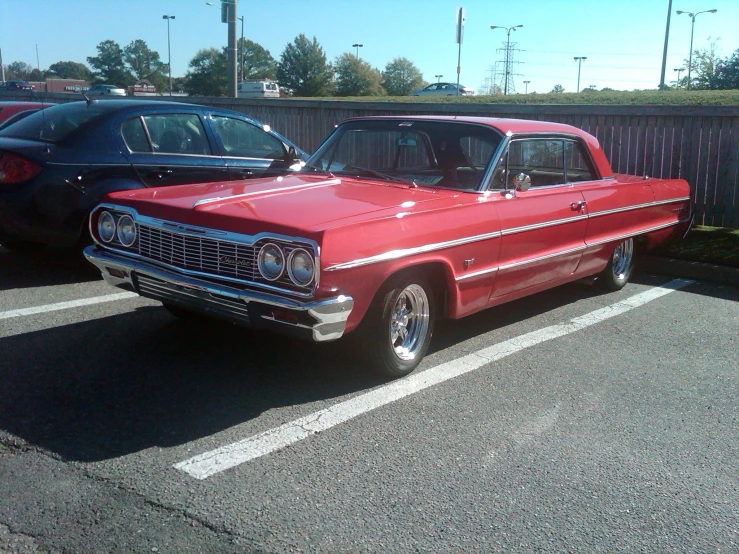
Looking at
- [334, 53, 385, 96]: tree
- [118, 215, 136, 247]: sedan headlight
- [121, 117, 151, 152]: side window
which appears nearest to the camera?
[118, 215, 136, 247]: sedan headlight

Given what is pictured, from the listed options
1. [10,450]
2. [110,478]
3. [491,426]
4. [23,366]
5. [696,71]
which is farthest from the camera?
[696,71]

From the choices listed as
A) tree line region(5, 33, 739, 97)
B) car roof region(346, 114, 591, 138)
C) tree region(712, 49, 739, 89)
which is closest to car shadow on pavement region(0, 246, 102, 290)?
car roof region(346, 114, 591, 138)

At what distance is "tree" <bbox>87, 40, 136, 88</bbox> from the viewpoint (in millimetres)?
94625

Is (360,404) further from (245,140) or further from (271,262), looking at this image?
(245,140)

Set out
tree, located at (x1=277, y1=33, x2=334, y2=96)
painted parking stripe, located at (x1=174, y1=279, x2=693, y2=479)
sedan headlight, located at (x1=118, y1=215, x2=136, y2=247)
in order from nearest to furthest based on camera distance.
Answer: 1. painted parking stripe, located at (x1=174, y1=279, x2=693, y2=479)
2. sedan headlight, located at (x1=118, y1=215, x2=136, y2=247)
3. tree, located at (x1=277, y1=33, x2=334, y2=96)

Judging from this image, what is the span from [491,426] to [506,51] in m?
66.9

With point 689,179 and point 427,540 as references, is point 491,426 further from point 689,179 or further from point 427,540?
point 689,179

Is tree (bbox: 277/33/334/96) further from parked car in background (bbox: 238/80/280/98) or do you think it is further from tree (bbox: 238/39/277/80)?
parked car in background (bbox: 238/80/280/98)

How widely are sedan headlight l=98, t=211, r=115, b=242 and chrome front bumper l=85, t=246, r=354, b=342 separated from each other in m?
0.33

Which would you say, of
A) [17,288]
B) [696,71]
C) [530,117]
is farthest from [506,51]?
[17,288]

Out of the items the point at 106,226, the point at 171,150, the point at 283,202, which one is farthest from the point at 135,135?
the point at 283,202

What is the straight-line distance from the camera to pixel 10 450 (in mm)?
3572

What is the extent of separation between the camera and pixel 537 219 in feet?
18.6

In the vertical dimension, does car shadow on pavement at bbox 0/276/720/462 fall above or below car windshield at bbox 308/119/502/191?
below
